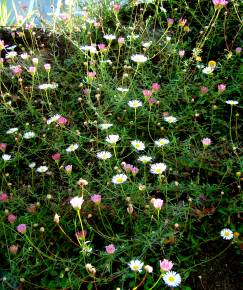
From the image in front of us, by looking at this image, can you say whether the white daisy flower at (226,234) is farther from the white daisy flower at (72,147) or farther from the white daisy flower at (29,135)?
the white daisy flower at (29,135)

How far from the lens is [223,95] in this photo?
7.97 ft

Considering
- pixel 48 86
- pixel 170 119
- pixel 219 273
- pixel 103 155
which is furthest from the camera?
pixel 48 86

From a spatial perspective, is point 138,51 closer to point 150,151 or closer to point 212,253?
point 150,151

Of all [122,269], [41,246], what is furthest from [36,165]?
[122,269]

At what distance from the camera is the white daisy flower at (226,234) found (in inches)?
66.9

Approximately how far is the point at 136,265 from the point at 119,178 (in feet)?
1.29

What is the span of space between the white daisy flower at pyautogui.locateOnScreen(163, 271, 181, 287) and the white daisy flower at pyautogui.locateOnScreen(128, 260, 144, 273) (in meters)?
0.09

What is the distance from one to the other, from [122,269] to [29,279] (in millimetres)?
345

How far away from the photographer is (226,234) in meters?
1.71

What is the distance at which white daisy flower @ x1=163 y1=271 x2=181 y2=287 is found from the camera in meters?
1.51

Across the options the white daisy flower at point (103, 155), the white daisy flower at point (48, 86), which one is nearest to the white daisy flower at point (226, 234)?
the white daisy flower at point (103, 155)

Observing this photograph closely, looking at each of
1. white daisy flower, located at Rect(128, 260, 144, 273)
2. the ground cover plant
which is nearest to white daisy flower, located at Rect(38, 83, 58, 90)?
the ground cover plant

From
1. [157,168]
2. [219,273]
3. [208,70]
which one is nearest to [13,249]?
[157,168]

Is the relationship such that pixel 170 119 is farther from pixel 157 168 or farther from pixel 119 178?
pixel 119 178
